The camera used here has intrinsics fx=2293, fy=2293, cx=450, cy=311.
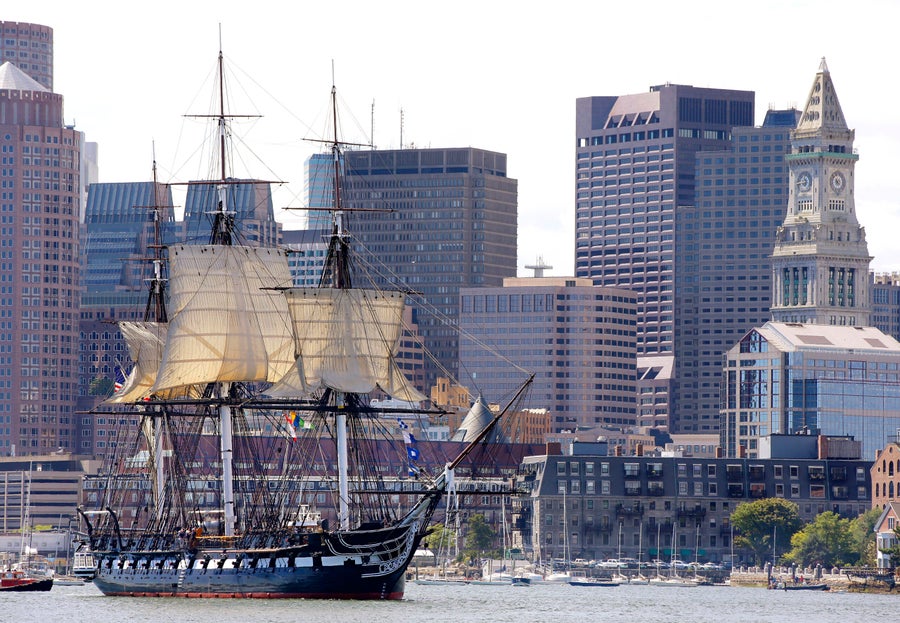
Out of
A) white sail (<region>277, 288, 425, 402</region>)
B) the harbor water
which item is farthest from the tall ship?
the harbor water

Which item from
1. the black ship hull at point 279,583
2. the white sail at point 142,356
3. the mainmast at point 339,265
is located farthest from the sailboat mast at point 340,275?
the white sail at point 142,356

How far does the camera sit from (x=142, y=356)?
197 metres

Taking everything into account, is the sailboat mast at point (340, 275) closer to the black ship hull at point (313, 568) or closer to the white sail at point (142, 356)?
the black ship hull at point (313, 568)

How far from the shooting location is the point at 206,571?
16925cm

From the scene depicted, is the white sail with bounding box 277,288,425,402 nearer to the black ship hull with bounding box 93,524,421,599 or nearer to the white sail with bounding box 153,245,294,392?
the white sail with bounding box 153,245,294,392

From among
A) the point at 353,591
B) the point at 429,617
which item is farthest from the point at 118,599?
the point at 429,617

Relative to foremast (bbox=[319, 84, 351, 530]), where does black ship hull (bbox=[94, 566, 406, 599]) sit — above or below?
below

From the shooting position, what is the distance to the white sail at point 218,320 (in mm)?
181000

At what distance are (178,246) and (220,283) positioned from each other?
4.47m

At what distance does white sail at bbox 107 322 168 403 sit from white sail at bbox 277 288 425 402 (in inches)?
836

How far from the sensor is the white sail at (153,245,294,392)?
594 ft

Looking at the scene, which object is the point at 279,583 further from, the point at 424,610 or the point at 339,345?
the point at 339,345

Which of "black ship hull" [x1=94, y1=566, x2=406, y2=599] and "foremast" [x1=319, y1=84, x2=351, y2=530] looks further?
"foremast" [x1=319, y1=84, x2=351, y2=530]

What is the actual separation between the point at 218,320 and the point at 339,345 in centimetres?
1121
